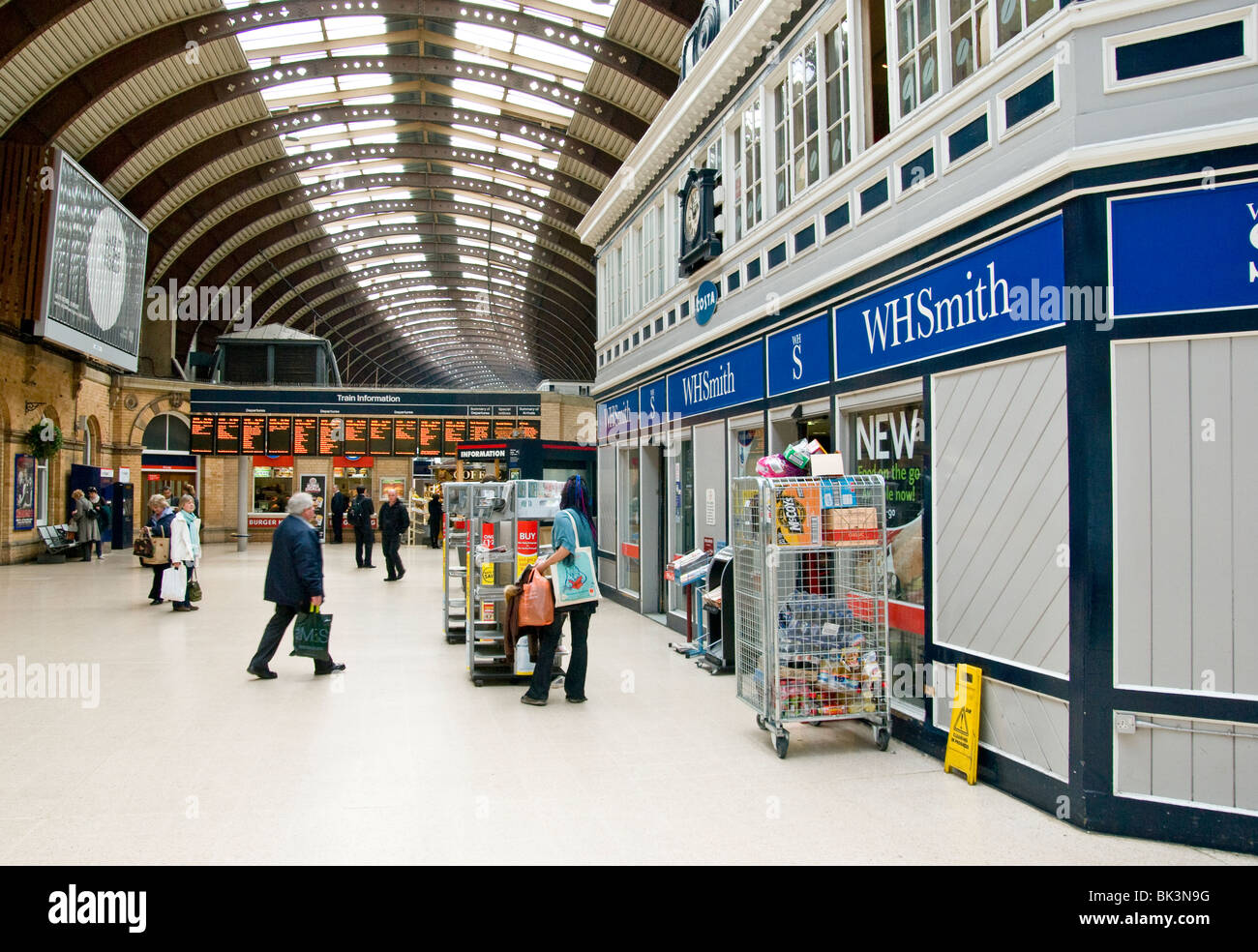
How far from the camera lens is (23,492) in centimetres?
1839

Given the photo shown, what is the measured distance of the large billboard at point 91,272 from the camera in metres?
16.1

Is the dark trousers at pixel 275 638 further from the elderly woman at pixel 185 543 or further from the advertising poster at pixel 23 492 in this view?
the advertising poster at pixel 23 492

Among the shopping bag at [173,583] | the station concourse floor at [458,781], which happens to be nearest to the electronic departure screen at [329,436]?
the shopping bag at [173,583]

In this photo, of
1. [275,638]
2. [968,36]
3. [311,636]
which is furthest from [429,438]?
[968,36]

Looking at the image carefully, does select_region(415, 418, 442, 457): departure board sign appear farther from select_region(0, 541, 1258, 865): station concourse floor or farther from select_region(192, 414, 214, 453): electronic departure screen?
select_region(0, 541, 1258, 865): station concourse floor

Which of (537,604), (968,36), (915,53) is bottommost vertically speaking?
(537,604)

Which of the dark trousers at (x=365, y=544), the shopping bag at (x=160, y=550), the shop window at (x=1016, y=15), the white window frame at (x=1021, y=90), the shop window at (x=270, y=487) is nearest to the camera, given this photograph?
the white window frame at (x=1021, y=90)

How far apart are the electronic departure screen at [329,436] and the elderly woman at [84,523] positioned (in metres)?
5.80

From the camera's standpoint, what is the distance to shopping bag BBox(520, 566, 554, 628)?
628 cm

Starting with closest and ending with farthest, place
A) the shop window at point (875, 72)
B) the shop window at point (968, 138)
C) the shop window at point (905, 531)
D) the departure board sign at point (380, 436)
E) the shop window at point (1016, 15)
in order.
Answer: the shop window at point (1016, 15), the shop window at point (968, 138), the shop window at point (905, 531), the shop window at point (875, 72), the departure board sign at point (380, 436)

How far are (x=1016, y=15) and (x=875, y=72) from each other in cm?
167

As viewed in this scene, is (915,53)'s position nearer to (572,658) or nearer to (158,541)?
(572,658)

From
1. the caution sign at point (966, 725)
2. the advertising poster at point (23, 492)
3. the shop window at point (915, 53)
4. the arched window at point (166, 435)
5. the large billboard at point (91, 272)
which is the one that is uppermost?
the large billboard at point (91, 272)

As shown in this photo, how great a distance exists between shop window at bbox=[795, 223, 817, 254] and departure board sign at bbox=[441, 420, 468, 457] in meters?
19.0
